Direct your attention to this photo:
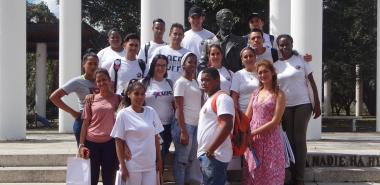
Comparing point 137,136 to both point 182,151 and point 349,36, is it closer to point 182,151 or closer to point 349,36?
point 182,151

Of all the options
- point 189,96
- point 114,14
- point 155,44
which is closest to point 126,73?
point 155,44

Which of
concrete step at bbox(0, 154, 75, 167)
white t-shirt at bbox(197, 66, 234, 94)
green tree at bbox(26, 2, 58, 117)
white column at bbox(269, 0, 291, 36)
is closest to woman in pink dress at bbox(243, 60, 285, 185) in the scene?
white t-shirt at bbox(197, 66, 234, 94)

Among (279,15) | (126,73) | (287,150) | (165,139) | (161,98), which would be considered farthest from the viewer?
(279,15)

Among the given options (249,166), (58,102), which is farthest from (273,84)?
(58,102)

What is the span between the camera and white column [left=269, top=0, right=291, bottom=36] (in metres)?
16.6

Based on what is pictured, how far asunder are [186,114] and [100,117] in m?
1.21

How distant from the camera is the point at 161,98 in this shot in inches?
324

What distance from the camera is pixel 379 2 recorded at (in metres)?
19.1

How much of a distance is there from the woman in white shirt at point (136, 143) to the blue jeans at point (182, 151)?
3.86 ft

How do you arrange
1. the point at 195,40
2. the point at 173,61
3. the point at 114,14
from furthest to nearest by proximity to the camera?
the point at 114,14 → the point at 195,40 → the point at 173,61

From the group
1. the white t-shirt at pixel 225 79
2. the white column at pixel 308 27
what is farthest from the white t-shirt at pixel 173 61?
the white column at pixel 308 27

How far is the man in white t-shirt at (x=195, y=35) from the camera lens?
951 cm

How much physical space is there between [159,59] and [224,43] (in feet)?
4.16

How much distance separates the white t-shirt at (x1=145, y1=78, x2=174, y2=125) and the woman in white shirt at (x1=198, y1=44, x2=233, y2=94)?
68cm
